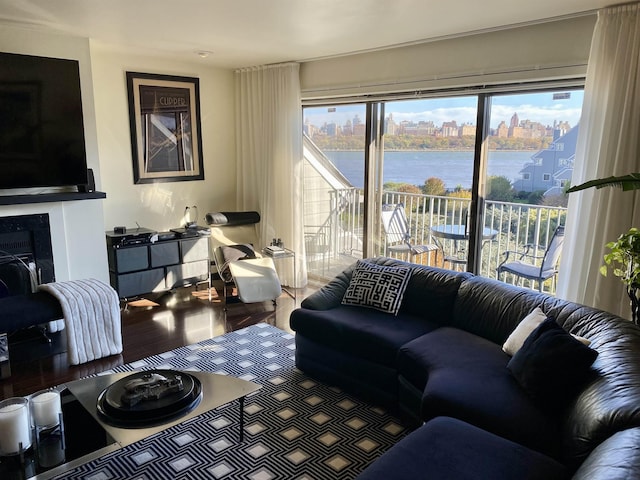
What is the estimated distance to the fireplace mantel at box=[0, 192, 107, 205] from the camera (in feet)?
12.7

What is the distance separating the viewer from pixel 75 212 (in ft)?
14.4

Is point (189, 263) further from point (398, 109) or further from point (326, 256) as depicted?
point (398, 109)

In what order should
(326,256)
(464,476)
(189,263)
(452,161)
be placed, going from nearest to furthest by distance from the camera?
(464,476) < (452,161) < (189,263) < (326,256)

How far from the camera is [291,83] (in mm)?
5289

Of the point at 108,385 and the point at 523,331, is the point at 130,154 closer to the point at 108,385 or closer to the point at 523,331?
the point at 108,385

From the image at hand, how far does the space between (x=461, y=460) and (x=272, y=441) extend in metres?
1.21

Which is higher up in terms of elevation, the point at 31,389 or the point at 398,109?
the point at 398,109

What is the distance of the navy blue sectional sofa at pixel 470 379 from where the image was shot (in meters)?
1.83

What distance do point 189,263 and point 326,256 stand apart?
1.64 metres

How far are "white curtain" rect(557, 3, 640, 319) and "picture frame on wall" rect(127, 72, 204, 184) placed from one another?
4049 mm

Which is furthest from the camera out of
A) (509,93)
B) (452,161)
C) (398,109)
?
(398,109)

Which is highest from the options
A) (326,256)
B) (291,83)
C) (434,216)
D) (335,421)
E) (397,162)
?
(291,83)

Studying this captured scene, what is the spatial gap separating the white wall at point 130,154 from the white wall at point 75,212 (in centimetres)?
45

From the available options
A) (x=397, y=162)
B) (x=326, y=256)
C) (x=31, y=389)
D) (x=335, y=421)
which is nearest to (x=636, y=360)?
(x=335, y=421)
